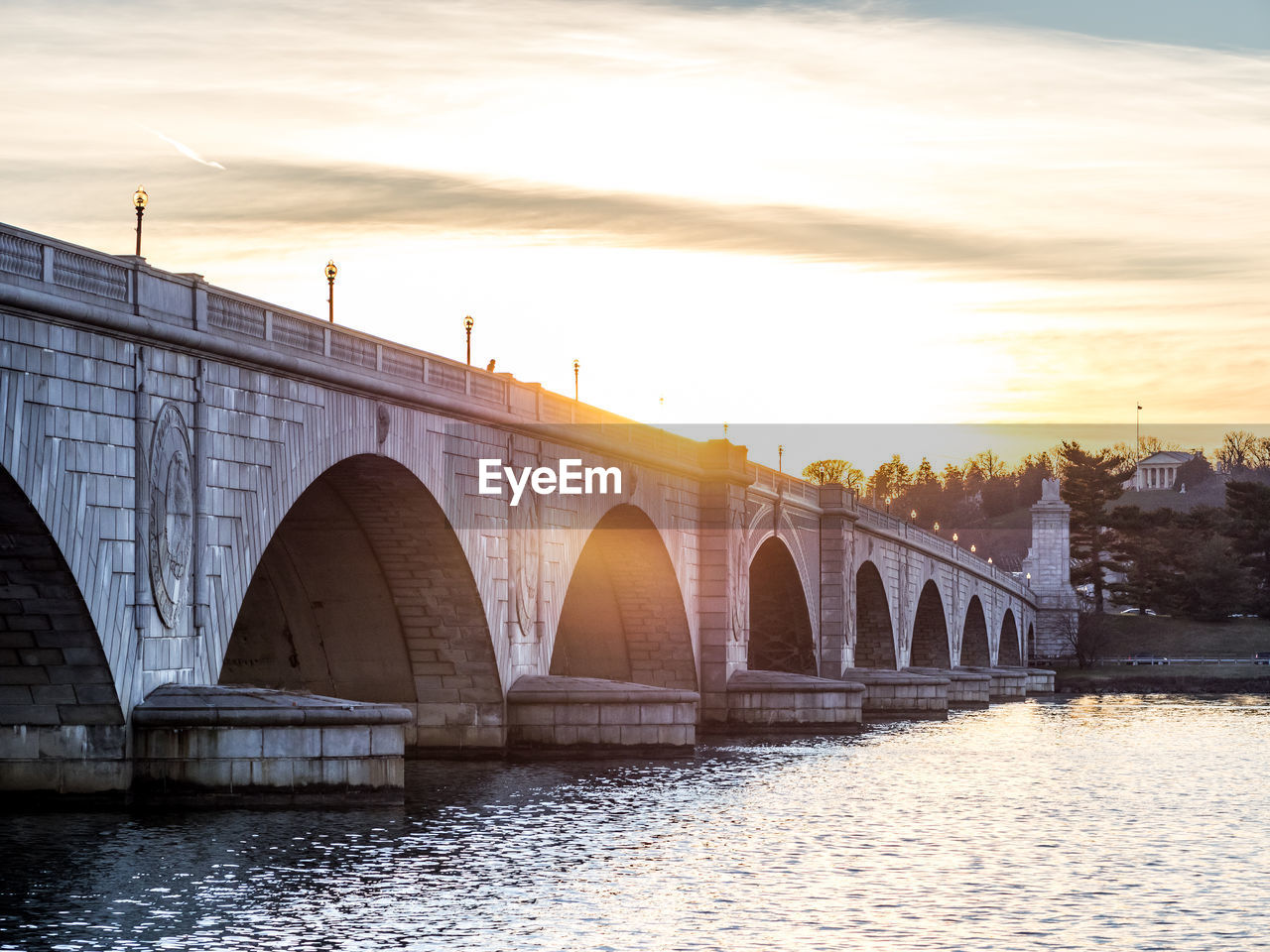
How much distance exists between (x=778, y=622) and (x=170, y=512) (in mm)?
42321

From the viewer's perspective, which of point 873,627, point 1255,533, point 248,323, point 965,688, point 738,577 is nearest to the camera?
point 248,323

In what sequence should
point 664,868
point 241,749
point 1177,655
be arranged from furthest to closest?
1. point 1177,655
2. point 241,749
3. point 664,868

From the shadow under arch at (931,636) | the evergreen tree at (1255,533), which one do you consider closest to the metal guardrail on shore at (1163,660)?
the evergreen tree at (1255,533)

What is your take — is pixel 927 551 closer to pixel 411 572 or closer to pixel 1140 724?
pixel 1140 724

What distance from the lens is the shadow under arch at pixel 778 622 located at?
67250 mm

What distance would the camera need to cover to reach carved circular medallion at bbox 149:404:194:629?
2717 cm

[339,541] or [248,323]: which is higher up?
[248,323]

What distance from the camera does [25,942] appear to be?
58.8ft

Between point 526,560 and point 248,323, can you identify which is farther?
point 526,560

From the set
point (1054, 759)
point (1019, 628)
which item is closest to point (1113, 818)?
point (1054, 759)

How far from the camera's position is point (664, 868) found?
965 inches

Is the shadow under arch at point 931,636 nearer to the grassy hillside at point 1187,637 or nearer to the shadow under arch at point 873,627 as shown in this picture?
the shadow under arch at point 873,627

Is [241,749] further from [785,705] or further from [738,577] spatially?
[738,577]

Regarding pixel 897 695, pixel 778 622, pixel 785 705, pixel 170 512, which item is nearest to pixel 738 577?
pixel 785 705
